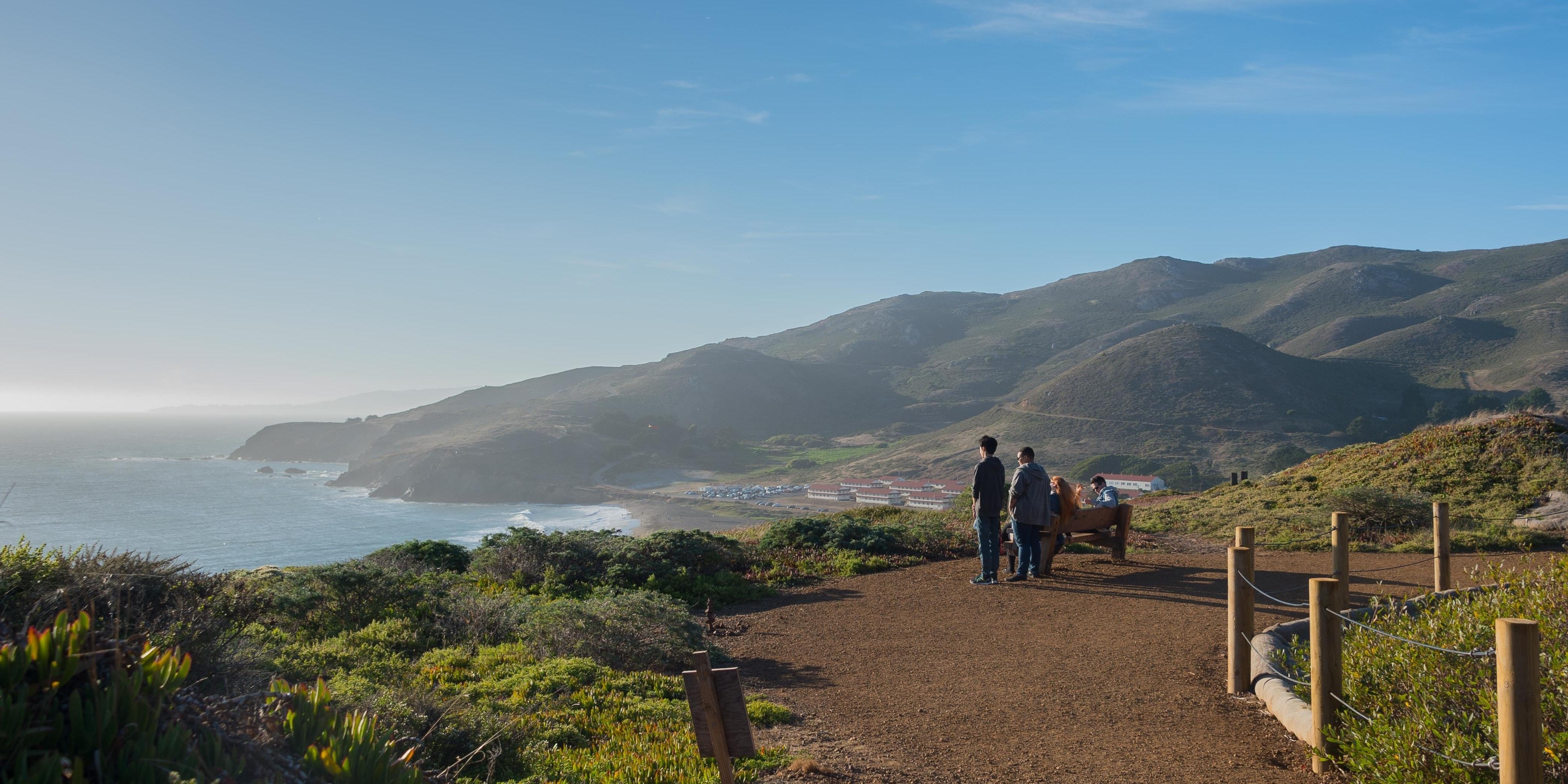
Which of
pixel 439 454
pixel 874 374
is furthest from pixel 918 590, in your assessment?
pixel 874 374

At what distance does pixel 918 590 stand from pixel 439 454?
82825mm

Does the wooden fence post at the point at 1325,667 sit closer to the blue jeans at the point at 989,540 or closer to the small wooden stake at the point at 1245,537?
the small wooden stake at the point at 1245,537

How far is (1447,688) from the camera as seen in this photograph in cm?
345

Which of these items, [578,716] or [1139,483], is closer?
[578,716]

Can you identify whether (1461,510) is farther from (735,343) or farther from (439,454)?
(735,343)

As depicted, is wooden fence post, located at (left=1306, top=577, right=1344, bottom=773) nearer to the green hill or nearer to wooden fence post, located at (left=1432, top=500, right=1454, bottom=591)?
wooden fence post, located at (left=1432, top=500, right=1454, bottom=591)

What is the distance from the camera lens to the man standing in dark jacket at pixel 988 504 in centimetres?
901

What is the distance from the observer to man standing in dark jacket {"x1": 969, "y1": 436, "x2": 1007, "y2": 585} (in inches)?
355

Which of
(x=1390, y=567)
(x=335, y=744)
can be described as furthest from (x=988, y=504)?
(x=335, y=744)

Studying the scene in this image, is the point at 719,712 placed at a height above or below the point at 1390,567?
above

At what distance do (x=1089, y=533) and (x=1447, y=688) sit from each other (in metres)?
7.39

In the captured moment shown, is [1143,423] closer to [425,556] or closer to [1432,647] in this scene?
[425,556]

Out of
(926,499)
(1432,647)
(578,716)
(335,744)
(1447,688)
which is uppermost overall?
(1432,647)

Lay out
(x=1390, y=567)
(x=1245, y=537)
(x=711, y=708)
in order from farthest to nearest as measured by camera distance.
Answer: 1. (x=1390, y=567)
2. (x=1245, y=537)
3. (x=711, y=708)
